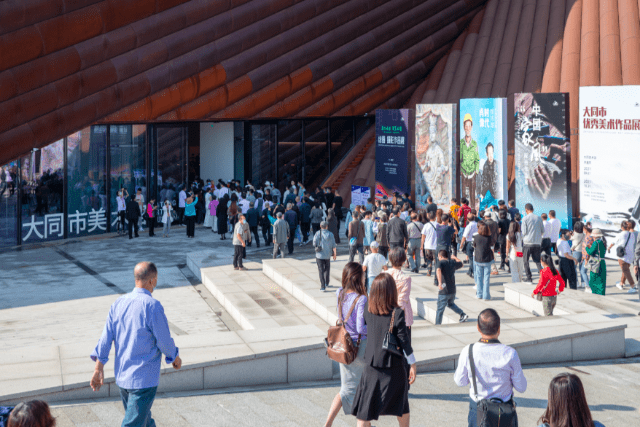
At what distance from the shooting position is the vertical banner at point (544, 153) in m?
16.1

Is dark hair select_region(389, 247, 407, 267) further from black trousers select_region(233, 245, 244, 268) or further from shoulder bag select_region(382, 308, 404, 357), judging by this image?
black trousers select_region(233, 245, 244, 268)

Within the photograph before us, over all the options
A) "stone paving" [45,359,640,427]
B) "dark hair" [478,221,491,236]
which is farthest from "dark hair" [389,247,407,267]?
"dark hair" [478,221,491,236]

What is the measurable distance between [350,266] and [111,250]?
14.7 m

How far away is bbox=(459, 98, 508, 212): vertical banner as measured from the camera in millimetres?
17344

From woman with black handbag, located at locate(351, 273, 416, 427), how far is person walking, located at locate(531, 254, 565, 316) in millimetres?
5781

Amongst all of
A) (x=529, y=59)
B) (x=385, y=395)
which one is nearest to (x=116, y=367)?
(x=385, y=395)

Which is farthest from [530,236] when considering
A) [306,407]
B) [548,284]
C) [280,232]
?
[306,407]

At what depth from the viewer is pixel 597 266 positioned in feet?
40.6

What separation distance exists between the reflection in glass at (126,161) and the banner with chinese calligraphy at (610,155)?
46.3 feet

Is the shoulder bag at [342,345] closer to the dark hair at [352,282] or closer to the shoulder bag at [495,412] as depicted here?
the dark hair at [352,282]

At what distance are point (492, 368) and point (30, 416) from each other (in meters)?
2.78

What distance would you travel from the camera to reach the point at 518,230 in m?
13.2

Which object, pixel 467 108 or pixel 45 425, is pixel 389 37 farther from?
pixel 45 425

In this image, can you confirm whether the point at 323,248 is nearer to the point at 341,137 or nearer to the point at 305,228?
the point at 305,228
